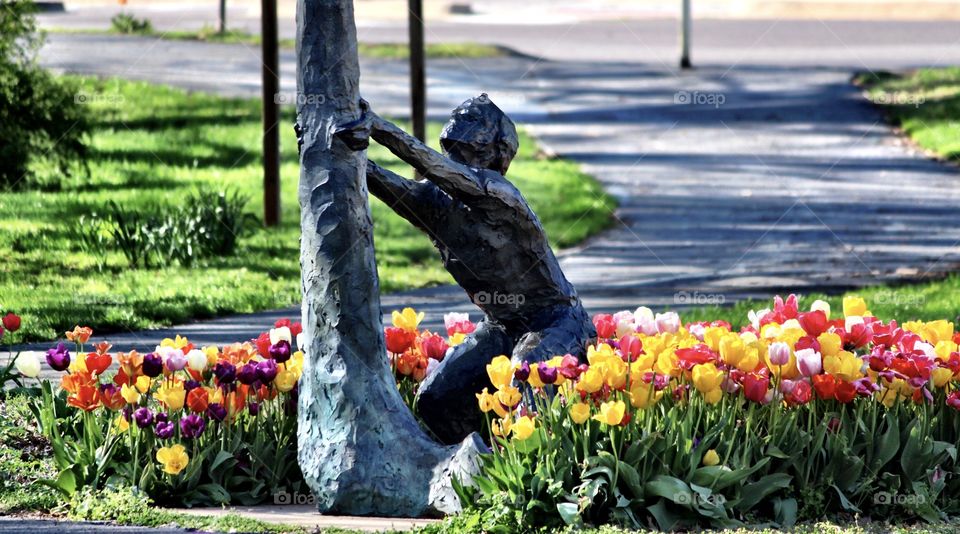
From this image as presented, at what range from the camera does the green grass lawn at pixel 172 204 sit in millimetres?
9758

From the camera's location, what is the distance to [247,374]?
552cm

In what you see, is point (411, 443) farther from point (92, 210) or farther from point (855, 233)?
point (855, 233)

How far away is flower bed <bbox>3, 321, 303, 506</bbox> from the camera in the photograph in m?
5.36

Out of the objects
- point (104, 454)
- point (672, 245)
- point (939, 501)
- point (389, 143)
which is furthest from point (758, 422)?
point (672, 245)

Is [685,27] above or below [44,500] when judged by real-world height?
above

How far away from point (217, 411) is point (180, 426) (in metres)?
0.16

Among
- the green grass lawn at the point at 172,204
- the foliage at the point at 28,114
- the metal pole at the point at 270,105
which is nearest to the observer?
→ the green grass lawn at the point at 172,204

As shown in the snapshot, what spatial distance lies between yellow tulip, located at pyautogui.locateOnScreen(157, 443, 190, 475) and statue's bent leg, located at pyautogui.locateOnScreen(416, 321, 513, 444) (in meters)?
1.05

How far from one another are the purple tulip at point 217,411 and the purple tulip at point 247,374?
13cm

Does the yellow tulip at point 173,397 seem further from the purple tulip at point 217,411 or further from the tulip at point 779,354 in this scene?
the tulip at point 779,354

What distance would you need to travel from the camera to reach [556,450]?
4.95m

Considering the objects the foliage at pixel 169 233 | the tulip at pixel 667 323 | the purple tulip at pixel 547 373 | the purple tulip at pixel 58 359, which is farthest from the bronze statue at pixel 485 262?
the foliage at pixel 169 233

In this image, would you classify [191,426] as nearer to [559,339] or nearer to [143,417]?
[143,417]

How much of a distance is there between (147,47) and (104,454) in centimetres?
1886
